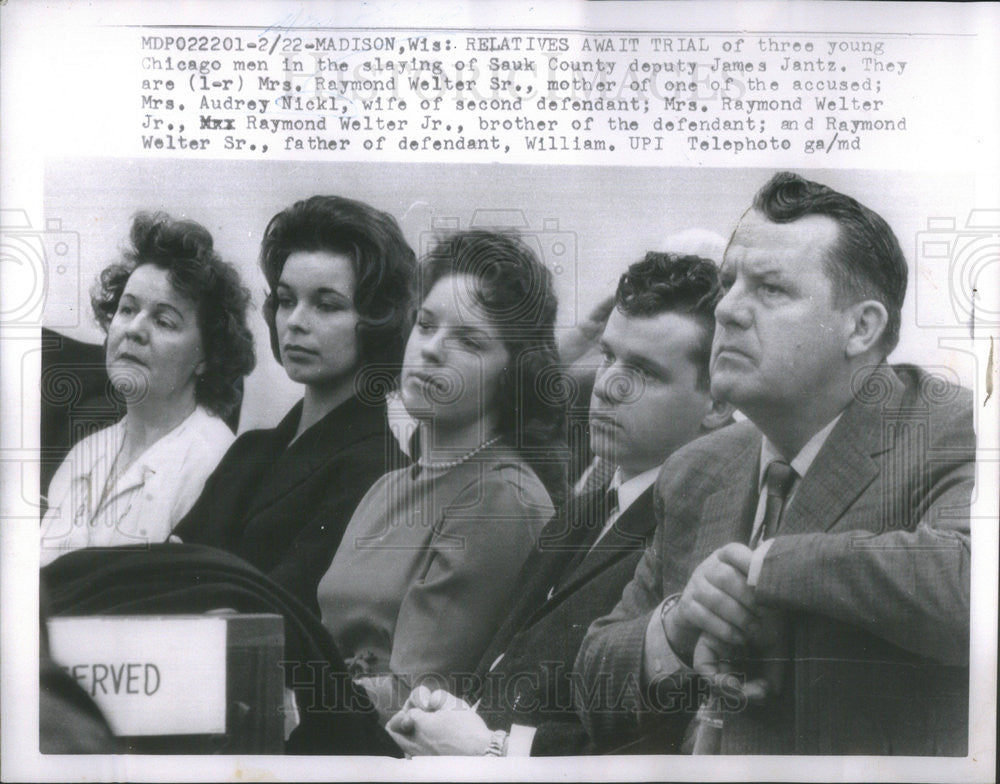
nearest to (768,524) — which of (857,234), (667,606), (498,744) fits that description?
(667,606)

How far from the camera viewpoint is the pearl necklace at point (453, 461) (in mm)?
3070

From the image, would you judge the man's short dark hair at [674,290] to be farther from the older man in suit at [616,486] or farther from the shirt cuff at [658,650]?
the shirt cuff at [658,650]

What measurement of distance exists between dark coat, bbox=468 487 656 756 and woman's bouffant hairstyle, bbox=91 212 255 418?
97cm

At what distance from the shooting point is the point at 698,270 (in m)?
3.07

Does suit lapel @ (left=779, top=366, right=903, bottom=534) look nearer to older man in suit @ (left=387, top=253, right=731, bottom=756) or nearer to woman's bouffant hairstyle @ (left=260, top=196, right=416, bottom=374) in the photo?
Result: older man in suit @ (left=387, top=253, right=731, bottom=756)

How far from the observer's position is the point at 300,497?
3082mm

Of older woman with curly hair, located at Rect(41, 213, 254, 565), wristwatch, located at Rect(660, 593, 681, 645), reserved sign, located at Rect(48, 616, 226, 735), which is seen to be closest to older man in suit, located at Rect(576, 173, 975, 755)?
wristwatch, located at Rect(660, 593, 681, 645)

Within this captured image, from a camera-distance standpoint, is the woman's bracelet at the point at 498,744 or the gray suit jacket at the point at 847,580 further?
the woman's bracelet at the point at 498,744

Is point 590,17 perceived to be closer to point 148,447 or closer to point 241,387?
point 241,387

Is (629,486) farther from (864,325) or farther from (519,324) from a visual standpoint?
(864,325)

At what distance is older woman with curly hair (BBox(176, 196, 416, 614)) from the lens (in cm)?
307

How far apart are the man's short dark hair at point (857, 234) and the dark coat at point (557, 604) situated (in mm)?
802

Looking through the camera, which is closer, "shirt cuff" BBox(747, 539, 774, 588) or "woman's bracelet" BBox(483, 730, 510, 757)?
"shirt cuff" BBox(747, 539, 774, 588)

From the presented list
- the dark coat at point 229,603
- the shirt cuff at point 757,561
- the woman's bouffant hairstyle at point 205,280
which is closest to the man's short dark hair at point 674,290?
the shirt cuff at point 757,561
